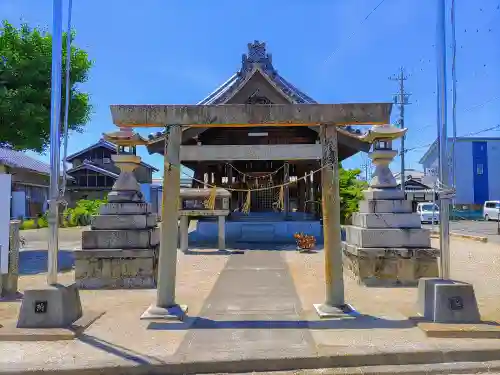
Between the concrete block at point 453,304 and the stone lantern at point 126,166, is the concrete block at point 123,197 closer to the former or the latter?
the stone lantern at point 126,166

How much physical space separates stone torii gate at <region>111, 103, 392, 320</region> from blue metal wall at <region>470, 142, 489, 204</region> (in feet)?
143

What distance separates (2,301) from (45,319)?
2513 mm

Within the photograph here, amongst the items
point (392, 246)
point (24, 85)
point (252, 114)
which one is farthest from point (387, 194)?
point (24, 85)

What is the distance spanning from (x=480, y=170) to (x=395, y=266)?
1642 inches

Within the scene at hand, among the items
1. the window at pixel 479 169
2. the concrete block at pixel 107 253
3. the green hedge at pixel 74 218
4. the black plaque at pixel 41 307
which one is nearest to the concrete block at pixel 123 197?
the concrete block at pixel 107 253

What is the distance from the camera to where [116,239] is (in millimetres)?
8789

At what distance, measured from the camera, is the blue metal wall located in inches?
1730

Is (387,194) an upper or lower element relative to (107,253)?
upper

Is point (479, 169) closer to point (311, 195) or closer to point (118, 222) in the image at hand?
point (311, 195)

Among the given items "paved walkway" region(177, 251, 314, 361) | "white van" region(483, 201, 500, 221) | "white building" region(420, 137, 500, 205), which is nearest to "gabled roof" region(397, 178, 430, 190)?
"white building" region(420, 137, 500, 205)

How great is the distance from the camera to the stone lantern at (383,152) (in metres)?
8.93

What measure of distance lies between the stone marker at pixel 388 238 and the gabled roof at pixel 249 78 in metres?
7.47

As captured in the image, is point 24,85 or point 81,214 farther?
point 81,214

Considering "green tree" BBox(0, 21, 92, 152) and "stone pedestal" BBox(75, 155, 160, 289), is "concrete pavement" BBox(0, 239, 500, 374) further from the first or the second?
"green tree" BBox(0, 21, 92, 152)
